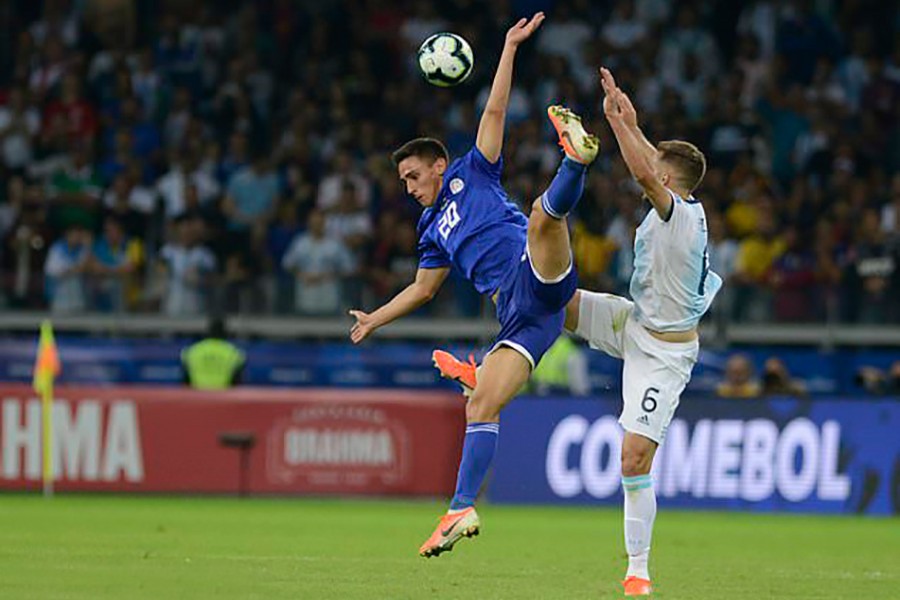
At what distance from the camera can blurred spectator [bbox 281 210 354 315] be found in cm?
2066

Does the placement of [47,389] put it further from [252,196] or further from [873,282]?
[873,282]

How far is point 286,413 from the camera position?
19.3m

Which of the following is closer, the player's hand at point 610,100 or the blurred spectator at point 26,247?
the player's hand at point 610,100

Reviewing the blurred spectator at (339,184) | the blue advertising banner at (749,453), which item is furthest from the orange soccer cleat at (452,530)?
the blurred spectator at (339,184)

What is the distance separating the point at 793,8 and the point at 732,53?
0.95 meters

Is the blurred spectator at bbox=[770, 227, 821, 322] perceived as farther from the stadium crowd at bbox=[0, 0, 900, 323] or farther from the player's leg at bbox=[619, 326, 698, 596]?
the player's leg at bbox=[619, 326, 698, 596]

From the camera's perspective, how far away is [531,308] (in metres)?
10.2

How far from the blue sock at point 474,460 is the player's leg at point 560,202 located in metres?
0.90

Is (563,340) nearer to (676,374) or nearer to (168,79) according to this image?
(168,79)

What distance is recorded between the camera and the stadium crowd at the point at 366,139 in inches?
814

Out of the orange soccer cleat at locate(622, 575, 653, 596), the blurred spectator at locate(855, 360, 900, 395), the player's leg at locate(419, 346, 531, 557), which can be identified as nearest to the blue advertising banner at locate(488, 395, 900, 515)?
the blurred spectator at locate(855, 360, 900, 395)

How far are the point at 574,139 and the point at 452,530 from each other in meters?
2.10

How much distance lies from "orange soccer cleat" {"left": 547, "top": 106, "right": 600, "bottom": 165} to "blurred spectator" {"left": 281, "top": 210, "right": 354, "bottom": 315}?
10956 millimetres

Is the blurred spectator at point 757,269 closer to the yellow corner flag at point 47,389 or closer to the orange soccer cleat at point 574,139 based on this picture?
the yellow corner flag at point 47,389
